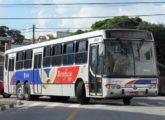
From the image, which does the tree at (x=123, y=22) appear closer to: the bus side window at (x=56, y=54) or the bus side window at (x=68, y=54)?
the bus side window at (x=56, y=54)

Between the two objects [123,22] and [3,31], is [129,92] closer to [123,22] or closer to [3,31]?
[123,22]

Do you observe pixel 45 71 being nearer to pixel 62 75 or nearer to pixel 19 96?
pixel 62 75

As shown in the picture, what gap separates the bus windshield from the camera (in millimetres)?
17141

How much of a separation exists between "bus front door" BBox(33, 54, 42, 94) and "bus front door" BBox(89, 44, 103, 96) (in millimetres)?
6058

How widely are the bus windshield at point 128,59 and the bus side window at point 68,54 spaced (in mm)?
2970

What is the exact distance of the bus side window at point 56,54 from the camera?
69.6ft

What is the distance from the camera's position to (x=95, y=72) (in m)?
17.7

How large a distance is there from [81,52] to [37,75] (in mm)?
5563

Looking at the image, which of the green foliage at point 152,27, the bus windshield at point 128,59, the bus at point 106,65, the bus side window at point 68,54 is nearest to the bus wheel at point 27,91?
the bus at point 106,65

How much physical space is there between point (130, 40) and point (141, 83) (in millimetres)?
1914

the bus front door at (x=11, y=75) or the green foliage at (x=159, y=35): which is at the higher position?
the green foliage at (x=159, y=35)

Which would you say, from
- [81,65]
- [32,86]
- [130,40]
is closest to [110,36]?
[130,40]

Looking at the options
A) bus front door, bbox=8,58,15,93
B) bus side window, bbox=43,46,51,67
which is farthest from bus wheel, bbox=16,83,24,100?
bus side window, bbox=43,46,51,67

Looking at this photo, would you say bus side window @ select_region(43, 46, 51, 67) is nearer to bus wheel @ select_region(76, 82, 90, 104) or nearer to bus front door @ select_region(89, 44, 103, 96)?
bus wheel @ select_region(76, 82, 90, 104)
